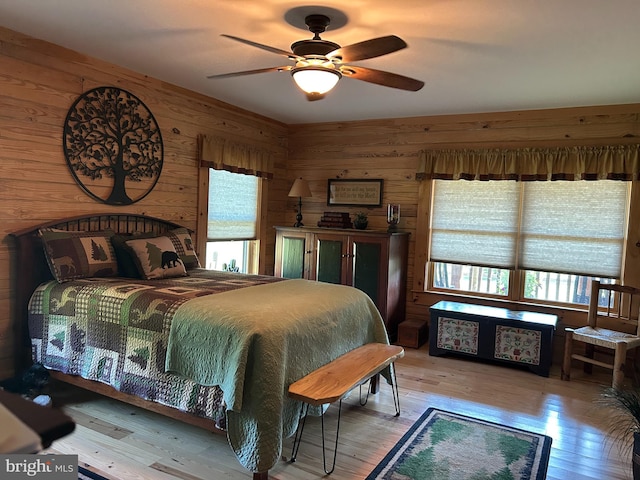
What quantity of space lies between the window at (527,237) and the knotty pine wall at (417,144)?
14 centimetres

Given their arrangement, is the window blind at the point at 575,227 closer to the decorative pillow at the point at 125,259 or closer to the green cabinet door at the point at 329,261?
the green cabinet door at the point at 329,261

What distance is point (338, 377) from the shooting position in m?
2.46

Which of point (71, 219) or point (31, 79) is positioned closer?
point (31, 79)

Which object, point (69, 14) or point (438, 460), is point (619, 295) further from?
point (69, 14)

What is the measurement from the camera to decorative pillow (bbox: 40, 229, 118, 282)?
9.79ft

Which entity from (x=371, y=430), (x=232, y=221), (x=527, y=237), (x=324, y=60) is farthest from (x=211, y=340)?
(x=527, y=237)

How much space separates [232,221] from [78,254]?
6.65 feet

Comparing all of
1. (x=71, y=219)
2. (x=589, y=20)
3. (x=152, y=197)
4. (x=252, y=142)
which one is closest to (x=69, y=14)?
(x=71, y=219)

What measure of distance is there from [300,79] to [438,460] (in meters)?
2.21

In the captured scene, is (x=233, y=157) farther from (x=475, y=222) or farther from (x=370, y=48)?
(x=370, y=48)

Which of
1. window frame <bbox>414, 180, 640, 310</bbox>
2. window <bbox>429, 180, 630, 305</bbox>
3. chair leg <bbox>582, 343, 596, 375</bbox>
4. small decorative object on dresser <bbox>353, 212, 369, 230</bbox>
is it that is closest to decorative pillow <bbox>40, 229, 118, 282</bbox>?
small decorative object on dresser <bbox>353, 212, 369, 230</bbox>

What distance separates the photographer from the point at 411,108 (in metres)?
4.62

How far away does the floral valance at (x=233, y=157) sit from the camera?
443 cm

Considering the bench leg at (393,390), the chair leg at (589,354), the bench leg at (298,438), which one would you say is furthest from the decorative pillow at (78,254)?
the chair leg at (589,354)
